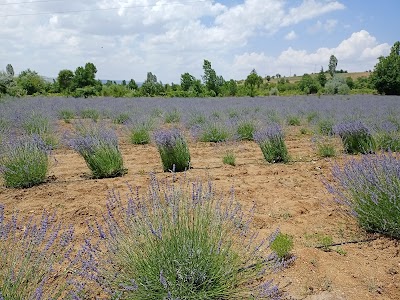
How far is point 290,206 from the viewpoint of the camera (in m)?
3.82

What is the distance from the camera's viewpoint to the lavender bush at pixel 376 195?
9.57ft

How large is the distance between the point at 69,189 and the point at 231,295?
10.3ft

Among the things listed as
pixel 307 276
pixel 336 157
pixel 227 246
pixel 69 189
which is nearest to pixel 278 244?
pixel 307 276

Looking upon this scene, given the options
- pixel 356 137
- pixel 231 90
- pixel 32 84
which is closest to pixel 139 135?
pixel 356 137

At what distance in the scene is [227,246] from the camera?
217cm

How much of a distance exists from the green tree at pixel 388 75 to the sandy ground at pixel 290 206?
27.0m

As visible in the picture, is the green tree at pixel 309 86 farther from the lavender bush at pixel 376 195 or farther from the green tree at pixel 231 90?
the lavender bush at pixel 376 195

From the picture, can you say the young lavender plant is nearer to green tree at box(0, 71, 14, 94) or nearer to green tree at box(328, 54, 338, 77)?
green tree at box(0, 71, 14, 94)

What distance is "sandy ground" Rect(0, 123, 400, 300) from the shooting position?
95.6 inches

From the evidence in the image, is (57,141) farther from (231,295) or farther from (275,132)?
(231,295)

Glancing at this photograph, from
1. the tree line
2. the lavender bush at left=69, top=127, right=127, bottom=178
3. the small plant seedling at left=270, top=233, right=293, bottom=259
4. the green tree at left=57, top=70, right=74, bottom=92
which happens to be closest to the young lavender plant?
the lavender bush at left=69, top=127, right=127, bottom=178

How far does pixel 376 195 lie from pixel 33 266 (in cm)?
249

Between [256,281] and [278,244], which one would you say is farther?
[278,244]

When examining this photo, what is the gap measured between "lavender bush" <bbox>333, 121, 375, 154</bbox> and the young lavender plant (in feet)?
4.38
